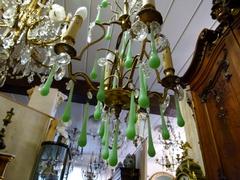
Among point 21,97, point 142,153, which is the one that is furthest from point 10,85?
point 142,153

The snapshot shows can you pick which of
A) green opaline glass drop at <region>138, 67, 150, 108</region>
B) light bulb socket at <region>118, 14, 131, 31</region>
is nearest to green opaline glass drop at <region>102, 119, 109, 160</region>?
green opaline glass drop at <region>138, 67, 150, 108</region>

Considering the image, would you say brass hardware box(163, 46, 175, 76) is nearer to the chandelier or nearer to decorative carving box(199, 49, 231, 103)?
the chandelier

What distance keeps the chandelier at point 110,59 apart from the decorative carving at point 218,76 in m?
0.23

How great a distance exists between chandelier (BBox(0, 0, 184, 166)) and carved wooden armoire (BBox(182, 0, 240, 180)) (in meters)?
0.24

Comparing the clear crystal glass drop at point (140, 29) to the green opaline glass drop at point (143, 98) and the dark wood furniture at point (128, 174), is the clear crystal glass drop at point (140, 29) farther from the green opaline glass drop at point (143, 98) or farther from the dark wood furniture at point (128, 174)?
the dark wood furniture at point (128, 174)

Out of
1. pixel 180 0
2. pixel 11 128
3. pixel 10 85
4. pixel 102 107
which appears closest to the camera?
pixel 102 107

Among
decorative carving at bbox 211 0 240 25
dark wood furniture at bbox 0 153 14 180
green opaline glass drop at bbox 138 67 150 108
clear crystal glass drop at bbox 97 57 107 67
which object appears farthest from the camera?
dark wood furniture at bbox 0 153 14 180

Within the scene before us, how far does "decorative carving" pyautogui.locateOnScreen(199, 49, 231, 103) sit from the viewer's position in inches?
42.3

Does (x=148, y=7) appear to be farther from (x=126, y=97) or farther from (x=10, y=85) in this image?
(x=10, y=85)

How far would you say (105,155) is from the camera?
0.97 meters

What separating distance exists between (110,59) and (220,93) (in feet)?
2.11

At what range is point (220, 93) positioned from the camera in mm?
1135

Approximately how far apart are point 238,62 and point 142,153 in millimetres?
1874

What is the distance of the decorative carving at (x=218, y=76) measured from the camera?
3.53ft
